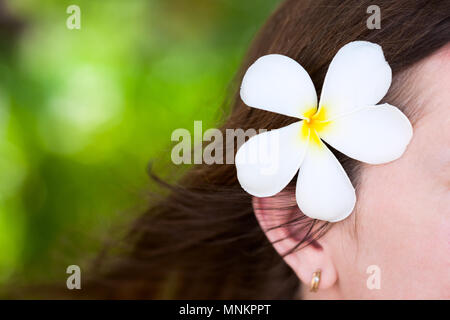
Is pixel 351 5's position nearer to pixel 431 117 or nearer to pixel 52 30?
pixel 431 117

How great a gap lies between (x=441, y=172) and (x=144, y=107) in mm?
1552

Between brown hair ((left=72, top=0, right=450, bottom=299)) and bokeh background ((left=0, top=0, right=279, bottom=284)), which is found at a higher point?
bokeh background ((left=0, top=0, right=279, bottom=284))

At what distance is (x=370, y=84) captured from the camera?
0.90 metres

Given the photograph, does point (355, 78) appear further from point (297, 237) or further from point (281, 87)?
point (297, 237)

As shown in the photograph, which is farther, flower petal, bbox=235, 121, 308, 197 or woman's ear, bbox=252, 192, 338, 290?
woman's ear, bbox=252, 192, 338, 290

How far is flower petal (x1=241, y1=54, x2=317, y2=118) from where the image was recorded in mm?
918

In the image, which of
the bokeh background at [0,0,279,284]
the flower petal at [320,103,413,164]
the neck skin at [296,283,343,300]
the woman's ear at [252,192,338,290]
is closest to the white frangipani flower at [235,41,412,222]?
the flower petal at [320,103,413,164]

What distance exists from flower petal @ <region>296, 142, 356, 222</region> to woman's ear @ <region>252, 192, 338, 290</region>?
119mm

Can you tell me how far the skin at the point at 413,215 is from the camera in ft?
2.98

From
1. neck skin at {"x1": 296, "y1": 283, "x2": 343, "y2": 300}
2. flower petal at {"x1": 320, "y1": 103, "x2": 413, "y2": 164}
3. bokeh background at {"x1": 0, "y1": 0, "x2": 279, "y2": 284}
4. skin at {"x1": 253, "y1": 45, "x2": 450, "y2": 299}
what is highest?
bokeh background at {"x1": 0, "y1": 0, "x2": 279, "y2": 284}

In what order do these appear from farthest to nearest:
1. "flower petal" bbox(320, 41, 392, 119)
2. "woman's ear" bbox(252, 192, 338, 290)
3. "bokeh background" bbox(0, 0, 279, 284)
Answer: "bokeh background" bbox(0, 0, 279, 284) → "woman's ear" bbox(252, 192, 338, 290) → "flower petal" bbox(320, 41, 392, 119)

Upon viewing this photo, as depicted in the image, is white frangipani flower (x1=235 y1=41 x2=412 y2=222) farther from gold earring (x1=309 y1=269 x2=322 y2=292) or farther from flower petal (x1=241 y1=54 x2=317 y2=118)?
gold earring (x1=309 y1=269 x2=322 y2=292)

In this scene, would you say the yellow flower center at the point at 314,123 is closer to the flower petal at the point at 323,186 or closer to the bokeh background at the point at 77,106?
the flower petal at the point at 323,186

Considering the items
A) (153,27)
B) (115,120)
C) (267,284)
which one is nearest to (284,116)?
(267,284)
